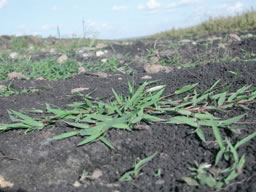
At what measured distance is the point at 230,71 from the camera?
249 centimetres

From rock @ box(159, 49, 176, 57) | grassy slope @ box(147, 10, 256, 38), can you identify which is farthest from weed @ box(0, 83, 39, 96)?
grassy slope @ box(147, 10, 256, 38)

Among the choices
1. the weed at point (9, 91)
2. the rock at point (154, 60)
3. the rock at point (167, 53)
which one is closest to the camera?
the weed at point (9, 91)

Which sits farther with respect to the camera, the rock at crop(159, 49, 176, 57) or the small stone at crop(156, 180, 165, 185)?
the rock at crop(159, 49, 176, 57)

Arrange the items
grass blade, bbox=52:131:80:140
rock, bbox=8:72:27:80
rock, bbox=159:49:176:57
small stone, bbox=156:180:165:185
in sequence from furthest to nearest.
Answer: rock, bbox=159:49:176:57
rock, bbox=8:72:27:80
grass blade, bbox=52:131:80:140
small stone, bbox=156:180:165:185

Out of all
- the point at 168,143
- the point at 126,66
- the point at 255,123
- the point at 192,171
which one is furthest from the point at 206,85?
the point at 126,66

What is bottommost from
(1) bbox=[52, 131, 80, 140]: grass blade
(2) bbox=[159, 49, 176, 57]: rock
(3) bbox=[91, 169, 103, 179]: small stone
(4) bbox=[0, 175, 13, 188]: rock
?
(4) bbox=[0, 175, 13, 188]: rock

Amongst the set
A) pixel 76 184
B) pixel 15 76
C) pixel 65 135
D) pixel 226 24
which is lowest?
pixel 76 184

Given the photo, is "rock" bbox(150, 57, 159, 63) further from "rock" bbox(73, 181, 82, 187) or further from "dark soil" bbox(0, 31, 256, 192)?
"rock" bbox(73, 181, 82, 187)

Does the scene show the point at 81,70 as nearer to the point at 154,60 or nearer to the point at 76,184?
the point at 154,60

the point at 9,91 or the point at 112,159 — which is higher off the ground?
the point at 9,91

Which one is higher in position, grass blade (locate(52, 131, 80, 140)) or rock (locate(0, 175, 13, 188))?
grass blade (locate(52, 131, 80, 140))

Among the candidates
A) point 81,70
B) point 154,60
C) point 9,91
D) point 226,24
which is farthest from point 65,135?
point 226,24

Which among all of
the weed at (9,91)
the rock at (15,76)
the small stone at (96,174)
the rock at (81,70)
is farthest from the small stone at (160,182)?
the rock at (15,76)

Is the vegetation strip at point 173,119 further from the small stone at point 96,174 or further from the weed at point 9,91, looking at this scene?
the weed at point 9,91
